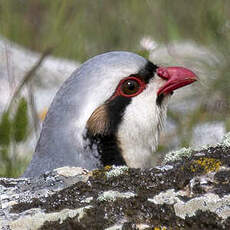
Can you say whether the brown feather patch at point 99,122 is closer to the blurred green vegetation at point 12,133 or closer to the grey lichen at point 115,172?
the blurred green vegetation at point 12,133

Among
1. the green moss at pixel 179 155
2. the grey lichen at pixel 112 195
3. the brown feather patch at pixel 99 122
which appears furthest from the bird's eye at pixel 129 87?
the grey lichen at pixel 112 195

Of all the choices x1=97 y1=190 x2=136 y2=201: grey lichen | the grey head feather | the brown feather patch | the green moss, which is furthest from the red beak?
x1=97 y1=190 x2=136 y2=201: grey lichen

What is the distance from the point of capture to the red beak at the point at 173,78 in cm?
529

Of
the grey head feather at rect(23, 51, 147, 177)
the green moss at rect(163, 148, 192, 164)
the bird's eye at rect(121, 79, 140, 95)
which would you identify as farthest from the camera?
the bird's eye at rect(121, 79, 140, 95)

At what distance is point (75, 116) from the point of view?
4.68 m

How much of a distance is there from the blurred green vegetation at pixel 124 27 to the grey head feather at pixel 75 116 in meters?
1.39

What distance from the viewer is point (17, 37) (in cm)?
1151

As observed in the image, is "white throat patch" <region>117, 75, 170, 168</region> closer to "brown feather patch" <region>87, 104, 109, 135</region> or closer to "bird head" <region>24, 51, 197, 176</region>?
"bird head" <region>24, 51, 197, 176</region>

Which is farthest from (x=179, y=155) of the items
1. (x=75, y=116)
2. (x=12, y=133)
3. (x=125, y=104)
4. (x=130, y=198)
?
(x=12, y=133)

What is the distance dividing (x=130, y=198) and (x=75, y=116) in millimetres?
1697

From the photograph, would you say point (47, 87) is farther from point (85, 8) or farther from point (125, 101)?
point (125, 101)

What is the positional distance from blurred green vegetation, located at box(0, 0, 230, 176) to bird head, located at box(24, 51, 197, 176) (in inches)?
37.4

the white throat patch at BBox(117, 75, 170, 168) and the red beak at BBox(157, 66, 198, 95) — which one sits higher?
the red beak at BBox(157, 66, 198, 95)

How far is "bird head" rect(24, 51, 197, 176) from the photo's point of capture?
4617 mm
